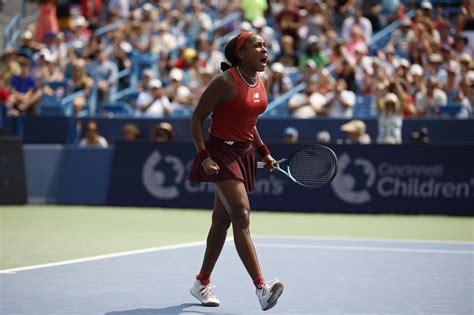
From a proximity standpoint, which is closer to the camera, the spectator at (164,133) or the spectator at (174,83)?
the spectator at (164,133)

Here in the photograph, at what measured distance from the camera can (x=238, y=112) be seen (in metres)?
6.75

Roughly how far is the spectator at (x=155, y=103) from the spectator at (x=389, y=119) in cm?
404

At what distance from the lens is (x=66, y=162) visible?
1630 cm

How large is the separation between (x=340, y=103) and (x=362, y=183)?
190 centimetres

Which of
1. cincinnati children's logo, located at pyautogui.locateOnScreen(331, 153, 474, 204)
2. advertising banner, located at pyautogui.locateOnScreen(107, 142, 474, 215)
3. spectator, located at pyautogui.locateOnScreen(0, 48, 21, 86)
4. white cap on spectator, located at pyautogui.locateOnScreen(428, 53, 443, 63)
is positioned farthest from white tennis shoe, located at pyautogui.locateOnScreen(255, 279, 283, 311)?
spectator, located at pyautogui.locateOnScreen(0, 48, 21, 86)

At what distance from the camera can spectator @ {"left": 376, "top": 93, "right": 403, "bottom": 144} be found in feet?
48.6

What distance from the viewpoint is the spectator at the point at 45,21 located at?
22.5 metres

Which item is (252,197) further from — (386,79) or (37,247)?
(37,247)

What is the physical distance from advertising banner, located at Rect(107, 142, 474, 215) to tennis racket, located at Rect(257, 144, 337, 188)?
741cm

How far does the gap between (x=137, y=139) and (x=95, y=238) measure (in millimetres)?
4687

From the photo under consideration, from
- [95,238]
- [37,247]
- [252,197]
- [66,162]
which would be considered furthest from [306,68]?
[37,247]

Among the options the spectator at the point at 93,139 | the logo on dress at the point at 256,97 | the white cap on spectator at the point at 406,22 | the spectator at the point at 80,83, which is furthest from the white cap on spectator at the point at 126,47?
the logo on dress at the point at 256,97

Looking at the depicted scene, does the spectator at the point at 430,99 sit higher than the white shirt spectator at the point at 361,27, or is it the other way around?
the white shirt spectator at the point at 361,27

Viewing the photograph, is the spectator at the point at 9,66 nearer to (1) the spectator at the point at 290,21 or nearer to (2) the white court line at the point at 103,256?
(1) the spectator at the point at 290,21
